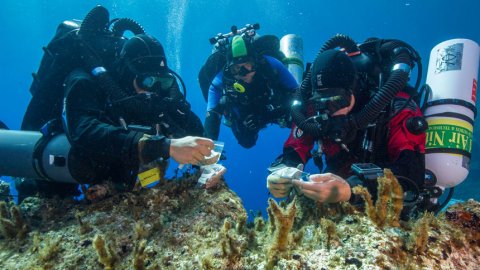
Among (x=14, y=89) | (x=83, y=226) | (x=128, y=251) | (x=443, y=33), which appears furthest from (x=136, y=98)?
(x=14, y=89)

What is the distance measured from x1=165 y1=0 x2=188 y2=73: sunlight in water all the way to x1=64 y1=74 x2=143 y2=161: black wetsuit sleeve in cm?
7225

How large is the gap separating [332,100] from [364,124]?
0.45m

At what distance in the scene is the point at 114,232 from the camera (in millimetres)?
2418

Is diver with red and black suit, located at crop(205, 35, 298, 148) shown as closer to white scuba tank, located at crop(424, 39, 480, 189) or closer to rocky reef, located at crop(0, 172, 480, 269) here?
white scuba tank, located at crop(424, 39, 480, 189)

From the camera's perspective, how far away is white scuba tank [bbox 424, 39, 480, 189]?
10.6 ft

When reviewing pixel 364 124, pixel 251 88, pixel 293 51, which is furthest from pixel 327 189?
pixel 293 51

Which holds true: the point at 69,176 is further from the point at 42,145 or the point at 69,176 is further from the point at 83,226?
the point at 83,226

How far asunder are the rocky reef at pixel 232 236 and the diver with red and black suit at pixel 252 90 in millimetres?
4066

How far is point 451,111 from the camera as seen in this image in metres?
3.38

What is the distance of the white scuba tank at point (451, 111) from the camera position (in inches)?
127

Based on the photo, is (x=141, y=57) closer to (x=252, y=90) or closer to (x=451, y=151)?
(x=252, y=90)

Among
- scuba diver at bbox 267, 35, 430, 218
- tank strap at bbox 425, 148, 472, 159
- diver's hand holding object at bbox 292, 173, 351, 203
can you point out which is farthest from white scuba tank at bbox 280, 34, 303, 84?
diver's hand holding object at bbox 292, 173, 351, 203

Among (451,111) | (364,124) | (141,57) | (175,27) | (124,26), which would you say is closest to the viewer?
(364,124)

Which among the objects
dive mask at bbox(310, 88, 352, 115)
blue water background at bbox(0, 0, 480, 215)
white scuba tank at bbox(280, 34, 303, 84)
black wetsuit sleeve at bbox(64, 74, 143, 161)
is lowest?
black wetsuit sleeve at bbox(64, 74, 143, 161)
